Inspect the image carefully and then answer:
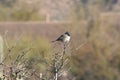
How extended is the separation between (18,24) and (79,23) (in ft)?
12.3

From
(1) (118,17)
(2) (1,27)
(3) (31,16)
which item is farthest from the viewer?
(3) (31,16)

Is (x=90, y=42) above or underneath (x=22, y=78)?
underneath

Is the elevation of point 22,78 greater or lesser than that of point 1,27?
greater

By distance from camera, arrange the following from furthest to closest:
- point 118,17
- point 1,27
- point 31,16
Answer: point 31,16 < point 118,17 < point 1,27

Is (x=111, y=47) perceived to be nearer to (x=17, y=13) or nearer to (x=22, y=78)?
(x=17, y=13)

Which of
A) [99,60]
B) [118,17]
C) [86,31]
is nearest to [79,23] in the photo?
[86,31]

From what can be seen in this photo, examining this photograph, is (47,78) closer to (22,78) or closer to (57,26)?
(22,78)

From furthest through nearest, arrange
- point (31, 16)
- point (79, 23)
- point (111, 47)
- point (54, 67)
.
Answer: point (31, 16)
point (79, 23)
point (111, 47)
point (54, 67)

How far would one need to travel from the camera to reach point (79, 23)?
35094 millimetres

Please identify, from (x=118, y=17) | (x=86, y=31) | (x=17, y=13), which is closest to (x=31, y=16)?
(x=17, y=13)

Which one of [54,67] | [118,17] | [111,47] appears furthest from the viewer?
[118,17]

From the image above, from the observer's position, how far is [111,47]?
97.3 feet

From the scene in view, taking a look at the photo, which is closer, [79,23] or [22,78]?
[22,78]

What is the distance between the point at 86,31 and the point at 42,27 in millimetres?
2510
